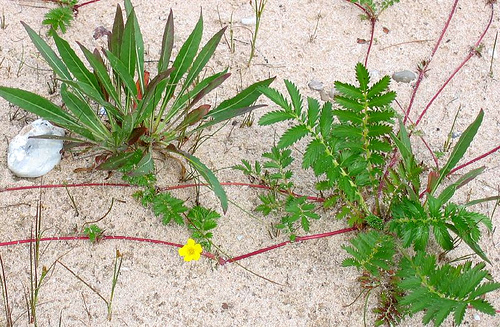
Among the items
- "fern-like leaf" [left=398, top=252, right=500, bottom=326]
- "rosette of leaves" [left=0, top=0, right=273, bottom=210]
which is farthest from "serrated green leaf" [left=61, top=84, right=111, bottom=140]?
"fern-like leaf" [left=398, top=252, right=500, bottom=326]

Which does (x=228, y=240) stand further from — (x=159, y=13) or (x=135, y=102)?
(x=159, y=13)

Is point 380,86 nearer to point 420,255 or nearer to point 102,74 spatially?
point 420,255

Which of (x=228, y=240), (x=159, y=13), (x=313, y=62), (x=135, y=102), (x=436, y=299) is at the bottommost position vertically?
(x=436, y=299)

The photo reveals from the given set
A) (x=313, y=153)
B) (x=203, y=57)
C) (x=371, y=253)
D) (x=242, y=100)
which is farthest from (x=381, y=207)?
(x=203, y=57)

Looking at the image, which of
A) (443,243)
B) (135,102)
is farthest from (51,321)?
(443,243)

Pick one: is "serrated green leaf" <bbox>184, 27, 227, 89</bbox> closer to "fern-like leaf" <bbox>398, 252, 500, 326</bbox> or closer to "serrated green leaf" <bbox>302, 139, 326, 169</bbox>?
"serrated green leaf" <bbox>302, 139, 326, 169</bbox>

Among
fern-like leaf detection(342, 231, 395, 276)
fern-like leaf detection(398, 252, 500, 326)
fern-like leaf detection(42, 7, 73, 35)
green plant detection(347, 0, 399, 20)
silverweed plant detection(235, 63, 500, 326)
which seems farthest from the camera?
green plant detection(347, 0, 399, 20)
